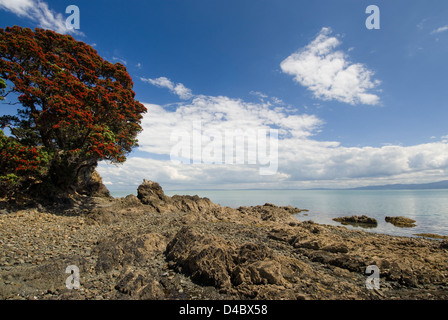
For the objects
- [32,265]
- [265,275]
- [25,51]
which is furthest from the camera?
[25,51]

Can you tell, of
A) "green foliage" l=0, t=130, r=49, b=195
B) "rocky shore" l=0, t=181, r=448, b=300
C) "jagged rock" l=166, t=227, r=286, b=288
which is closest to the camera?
"rocky shore" l=0, t=181, r=448, b=300

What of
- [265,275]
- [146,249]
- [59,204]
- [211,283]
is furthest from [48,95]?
[265,275]

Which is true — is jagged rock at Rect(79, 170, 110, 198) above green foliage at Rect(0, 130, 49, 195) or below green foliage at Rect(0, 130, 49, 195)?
below

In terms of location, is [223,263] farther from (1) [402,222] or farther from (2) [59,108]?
(1) [402,222]

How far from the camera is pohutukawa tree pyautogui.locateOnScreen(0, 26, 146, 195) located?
17.2 meters

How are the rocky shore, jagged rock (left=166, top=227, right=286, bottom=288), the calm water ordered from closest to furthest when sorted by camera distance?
1. the rocky shore
2. jagged rock (left=166, top=227, right=286, bottom=288)
3. the calm water

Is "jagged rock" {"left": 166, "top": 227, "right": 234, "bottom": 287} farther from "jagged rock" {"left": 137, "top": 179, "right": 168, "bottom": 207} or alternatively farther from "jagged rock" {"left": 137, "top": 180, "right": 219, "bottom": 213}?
"jagged rock" {"left": 137, "top": 179, "right": 168, "bottom": 207}

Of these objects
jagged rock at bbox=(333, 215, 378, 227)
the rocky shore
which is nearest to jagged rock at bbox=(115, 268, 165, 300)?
the rocky shore

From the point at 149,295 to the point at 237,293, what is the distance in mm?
3339

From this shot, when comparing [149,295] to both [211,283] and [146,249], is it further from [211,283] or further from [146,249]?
[146,249]

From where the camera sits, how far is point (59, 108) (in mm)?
17922

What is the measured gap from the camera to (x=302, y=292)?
762 centimetres

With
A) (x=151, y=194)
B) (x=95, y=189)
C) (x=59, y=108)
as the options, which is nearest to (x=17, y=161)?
(x=59, y=108)

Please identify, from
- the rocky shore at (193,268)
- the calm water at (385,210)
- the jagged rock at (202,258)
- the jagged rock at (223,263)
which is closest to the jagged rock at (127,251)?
the rocky shore at (193,268)
